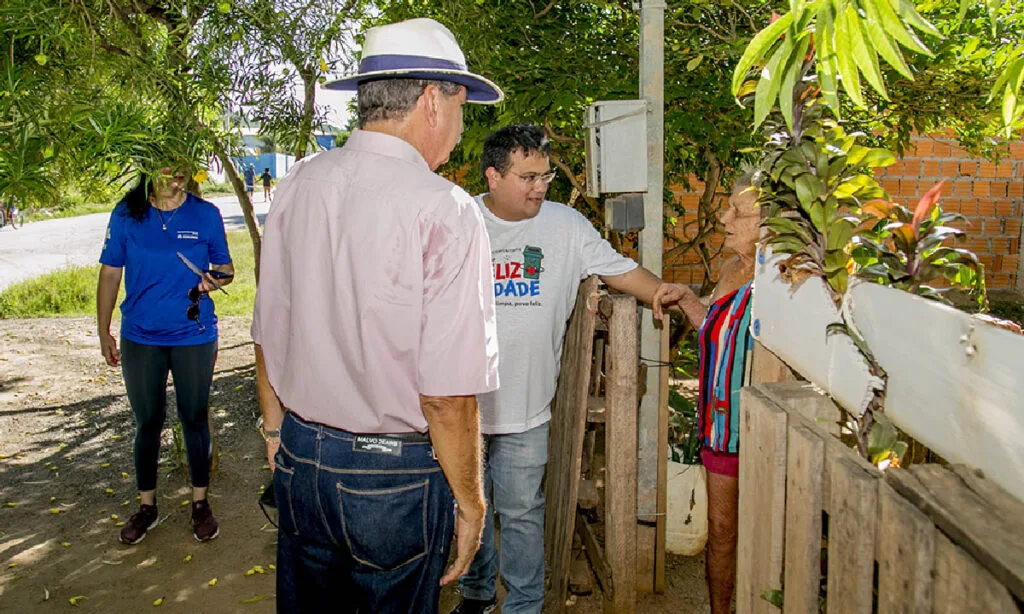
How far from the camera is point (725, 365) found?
304 cm

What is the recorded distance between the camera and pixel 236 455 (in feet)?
19.3

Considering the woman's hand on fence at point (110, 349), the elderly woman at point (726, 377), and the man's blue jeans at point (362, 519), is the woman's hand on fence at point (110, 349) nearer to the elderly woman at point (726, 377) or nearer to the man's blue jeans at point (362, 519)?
the man's blue jeans at point (362, 519)

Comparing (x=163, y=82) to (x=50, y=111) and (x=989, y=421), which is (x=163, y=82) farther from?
(x=989, y=421)

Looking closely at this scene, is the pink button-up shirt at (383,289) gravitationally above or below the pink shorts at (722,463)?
above

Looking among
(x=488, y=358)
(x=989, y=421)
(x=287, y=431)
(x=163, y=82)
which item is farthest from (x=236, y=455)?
(x=989, y=421)

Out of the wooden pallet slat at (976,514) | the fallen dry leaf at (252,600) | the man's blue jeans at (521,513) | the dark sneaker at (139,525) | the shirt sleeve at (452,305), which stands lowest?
the fallen dry leaf at (252,600)

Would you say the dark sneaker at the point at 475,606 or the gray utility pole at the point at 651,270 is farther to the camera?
the dark sneaker at the point at 475,606

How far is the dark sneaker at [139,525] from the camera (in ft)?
14.6

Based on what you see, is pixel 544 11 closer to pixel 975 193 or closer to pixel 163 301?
pixel 163 301

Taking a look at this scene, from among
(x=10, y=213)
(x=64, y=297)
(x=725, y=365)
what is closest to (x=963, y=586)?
(x=725, y=365)

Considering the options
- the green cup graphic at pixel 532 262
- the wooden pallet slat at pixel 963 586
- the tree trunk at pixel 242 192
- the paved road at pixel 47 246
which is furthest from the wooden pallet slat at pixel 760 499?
the paved road at pixel 47 246

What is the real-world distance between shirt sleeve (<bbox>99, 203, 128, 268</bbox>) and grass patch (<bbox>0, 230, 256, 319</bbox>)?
21.7 feet

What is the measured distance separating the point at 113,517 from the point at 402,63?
390cm

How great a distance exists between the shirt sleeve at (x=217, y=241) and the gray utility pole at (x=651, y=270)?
88.1 inches
